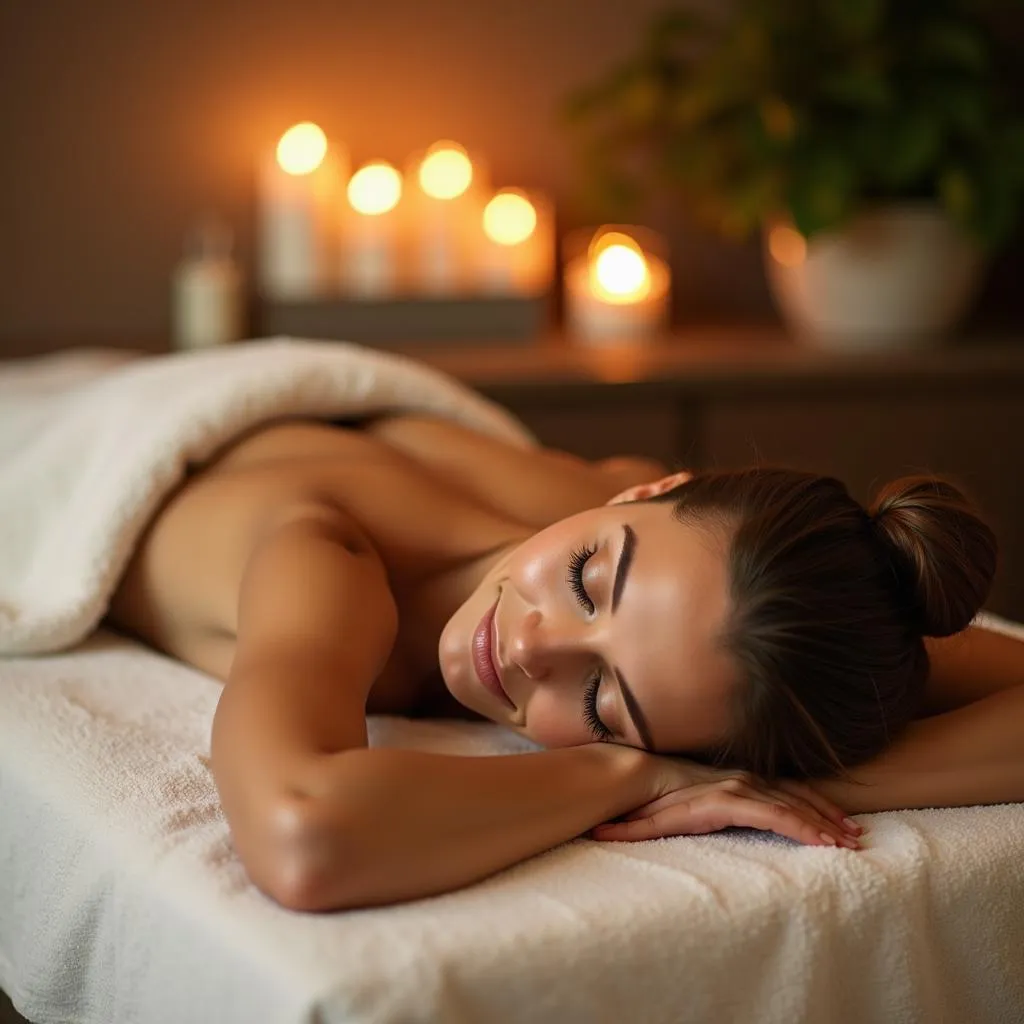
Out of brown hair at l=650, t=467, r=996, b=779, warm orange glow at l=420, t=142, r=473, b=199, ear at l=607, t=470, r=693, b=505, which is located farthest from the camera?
warm orange glow at l=420, t=142, r=473, b=199

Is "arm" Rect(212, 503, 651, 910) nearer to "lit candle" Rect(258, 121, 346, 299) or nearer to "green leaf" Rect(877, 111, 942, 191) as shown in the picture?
"lit candle" Rect(258, 121, 346, 299)

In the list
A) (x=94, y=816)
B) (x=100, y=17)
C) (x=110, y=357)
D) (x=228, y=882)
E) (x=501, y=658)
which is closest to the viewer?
(x=228, y=882)

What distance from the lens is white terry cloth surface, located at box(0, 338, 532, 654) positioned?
165 cm

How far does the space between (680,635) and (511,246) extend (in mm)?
2007

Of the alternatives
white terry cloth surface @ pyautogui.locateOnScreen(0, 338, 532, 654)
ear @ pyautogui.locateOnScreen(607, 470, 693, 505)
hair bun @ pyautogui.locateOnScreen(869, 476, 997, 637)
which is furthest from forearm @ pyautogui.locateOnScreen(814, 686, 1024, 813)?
white terry cloth surface @ pyautogui.locateOnScreen(0, 338, 532, 654)

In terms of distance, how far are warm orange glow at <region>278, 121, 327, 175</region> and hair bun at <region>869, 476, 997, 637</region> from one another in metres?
1.94

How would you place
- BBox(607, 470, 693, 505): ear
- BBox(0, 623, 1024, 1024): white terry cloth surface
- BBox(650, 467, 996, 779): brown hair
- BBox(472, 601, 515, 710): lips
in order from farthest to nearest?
BBox(607, 470, 693, 505): ear
BBox(472, 601, 515, 710): lips
BBox(650, 467, 996, 779): brown hair
BBox(0, 623, 1024, 1024): white terry cloth surface

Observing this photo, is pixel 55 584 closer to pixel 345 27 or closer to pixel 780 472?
pixel 780 472

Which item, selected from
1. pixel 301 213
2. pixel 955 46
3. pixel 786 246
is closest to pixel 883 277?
pixel 786 246

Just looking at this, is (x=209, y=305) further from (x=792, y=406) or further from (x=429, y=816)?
(x=429, y=816)

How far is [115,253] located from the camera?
3072mm

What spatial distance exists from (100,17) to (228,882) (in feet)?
7.69

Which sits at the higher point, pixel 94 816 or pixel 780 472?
pixel 780 472

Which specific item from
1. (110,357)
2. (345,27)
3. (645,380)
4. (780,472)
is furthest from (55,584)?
(345,27)
